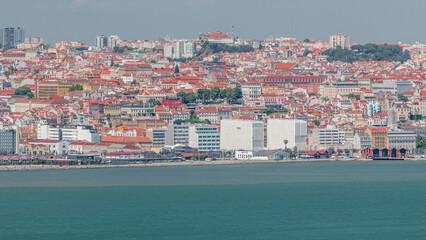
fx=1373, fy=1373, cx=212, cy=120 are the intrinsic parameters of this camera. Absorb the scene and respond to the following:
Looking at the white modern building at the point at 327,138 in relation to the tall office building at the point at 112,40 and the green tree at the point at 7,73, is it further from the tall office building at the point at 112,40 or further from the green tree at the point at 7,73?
the tall office building at the point at 112,40

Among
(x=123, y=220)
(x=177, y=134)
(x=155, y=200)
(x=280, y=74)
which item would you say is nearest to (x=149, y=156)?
(x=177, y=134)

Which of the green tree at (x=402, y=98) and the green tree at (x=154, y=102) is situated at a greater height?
the green tree at (x=402, y=98)

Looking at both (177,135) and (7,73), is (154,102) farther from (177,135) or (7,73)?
(7,73)

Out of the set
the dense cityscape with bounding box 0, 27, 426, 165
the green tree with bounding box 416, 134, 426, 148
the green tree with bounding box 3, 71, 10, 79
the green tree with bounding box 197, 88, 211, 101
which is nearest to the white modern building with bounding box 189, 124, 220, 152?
the dense cityscape with bounding box 0, 27, 426, 165

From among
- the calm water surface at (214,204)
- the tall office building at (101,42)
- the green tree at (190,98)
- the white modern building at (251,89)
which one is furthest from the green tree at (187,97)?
the tall office building at (101,42)

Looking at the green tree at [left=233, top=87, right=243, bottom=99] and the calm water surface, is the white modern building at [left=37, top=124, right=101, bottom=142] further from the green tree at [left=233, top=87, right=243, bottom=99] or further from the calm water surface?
the green tree at [left=233, top=87, right=243, bottom=99]

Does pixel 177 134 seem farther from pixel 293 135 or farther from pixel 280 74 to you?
pixel 280 74
